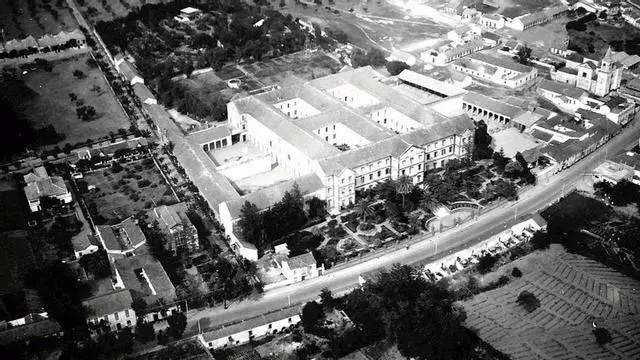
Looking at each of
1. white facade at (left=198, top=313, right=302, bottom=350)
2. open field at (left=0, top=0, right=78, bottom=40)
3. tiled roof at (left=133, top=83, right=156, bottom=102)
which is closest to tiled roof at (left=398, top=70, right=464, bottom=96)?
tiled roof at (left=133, top=83, right=156, bottom=102)

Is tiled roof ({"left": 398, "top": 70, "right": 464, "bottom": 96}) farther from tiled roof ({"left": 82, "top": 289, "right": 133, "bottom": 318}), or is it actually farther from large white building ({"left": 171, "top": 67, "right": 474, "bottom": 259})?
tiled roof ({"left": 82, "top": 289, "right": 133, "bottom": 318})

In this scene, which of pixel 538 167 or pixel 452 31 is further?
pixel 452 31

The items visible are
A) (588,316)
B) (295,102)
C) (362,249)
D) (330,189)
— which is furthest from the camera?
(295,102)

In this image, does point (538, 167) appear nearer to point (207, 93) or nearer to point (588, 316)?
point (588, 316)

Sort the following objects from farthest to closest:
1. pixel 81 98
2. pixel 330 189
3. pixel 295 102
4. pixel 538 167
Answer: pixel 81 98, pixel 295 102, pixel 538 167, pixel 330 189

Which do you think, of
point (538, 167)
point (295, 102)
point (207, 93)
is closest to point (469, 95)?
point (538, 167)

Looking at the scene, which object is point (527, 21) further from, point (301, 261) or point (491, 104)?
point (301, 261)
